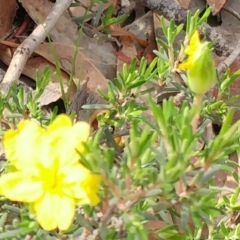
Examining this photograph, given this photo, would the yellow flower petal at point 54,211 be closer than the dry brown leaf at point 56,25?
Yes

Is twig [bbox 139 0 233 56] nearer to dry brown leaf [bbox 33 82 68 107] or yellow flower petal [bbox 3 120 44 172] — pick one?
dry brown leaf [bbox 33 82 68 107]

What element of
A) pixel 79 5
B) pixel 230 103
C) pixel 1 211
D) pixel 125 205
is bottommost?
pixel 1 211

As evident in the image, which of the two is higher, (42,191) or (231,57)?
(42,191)

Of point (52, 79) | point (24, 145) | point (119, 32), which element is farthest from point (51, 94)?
point (24, 145)

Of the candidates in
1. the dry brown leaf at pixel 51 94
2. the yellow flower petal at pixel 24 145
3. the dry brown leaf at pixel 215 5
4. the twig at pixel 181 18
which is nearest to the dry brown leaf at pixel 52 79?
the dry brown leaf at pixel 51 94

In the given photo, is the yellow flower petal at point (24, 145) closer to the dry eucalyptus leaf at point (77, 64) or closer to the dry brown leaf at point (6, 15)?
the dry eucalyptus leaf at point (77, 64)

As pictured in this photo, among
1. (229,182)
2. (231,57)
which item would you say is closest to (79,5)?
(231,57)

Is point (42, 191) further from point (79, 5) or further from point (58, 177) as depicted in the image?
point (79, 5)
